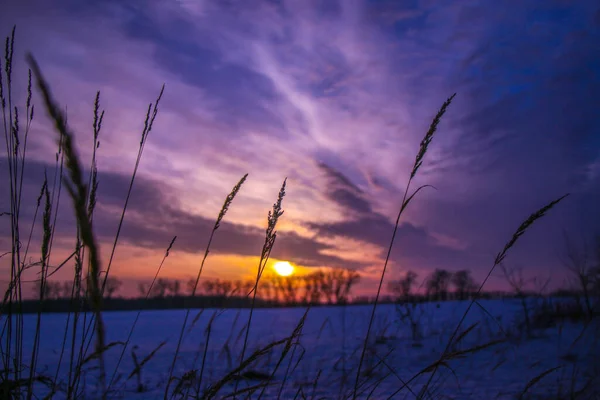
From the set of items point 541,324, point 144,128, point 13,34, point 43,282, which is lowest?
point 541,324

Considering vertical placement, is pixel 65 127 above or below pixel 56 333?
above

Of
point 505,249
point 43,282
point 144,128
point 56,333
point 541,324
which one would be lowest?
point 56,333

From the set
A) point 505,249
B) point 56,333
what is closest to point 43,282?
point 505,249

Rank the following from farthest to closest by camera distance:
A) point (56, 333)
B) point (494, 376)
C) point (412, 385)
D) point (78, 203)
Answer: point (56, 333) → point (494, 376) → point (412, 385) → point (78, 203)

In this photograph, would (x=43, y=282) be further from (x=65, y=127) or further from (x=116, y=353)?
(x=116, y=353)

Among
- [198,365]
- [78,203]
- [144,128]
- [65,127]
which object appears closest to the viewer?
[78,203]

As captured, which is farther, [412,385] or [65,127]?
[412,385]

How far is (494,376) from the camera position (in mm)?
5281

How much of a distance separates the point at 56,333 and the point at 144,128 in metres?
14.9

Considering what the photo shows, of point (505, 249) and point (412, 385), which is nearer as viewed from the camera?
point (505, 249)

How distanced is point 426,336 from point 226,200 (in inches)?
336

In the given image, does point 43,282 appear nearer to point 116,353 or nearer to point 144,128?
point 144,128

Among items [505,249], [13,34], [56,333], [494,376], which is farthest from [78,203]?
[56,333]

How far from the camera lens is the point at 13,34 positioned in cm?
203
